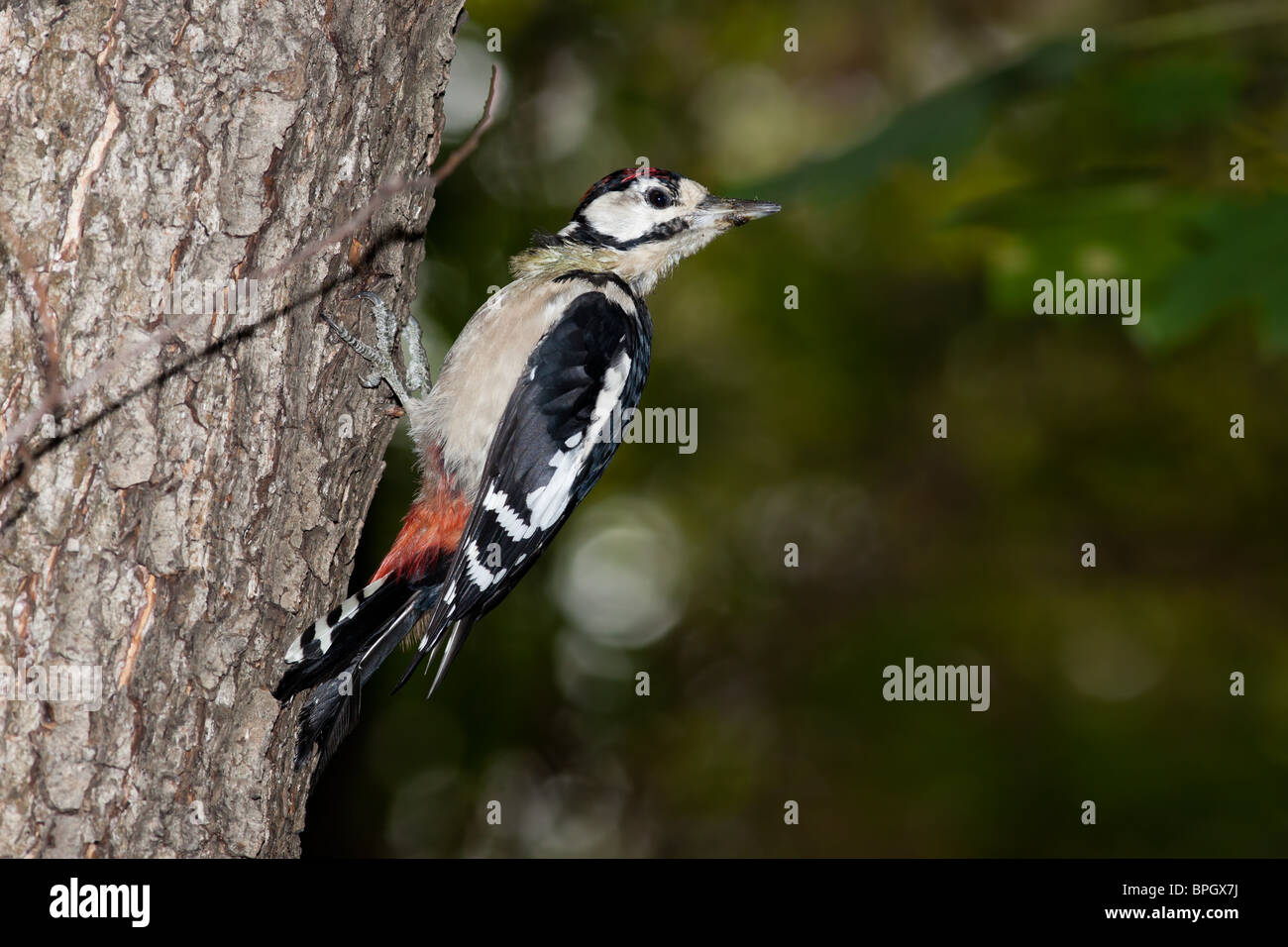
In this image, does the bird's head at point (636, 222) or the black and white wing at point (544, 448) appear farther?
the bird's head at point (636, 222)

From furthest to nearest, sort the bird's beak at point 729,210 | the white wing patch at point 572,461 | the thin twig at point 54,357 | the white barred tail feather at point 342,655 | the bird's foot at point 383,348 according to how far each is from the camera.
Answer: the bird's beak at point 729,210 → the white wing patch at point 572,461 → the bird's foot at point 383,348 → the white barred tail feather at point 342,655 → the thin twig at point 54,357

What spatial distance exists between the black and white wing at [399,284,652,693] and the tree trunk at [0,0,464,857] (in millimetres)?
667

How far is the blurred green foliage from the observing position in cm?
467

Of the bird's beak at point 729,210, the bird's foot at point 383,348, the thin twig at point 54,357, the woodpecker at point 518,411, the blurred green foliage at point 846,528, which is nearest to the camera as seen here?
the thin twig at point 54,357

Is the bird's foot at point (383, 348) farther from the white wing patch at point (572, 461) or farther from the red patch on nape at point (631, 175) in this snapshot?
the red patch on nape at point (631, 175)

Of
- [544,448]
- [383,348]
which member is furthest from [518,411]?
[383,348]

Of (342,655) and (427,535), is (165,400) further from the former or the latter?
(427,535)

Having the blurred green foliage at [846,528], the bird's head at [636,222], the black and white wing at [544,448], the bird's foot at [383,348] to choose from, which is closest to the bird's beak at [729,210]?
the bird's head at [636,222]

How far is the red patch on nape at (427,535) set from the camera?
3049mm

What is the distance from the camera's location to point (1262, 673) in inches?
209

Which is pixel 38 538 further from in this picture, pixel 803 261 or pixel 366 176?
pixel 803 261

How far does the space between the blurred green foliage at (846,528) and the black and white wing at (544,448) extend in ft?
3.73

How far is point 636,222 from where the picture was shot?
143 inches

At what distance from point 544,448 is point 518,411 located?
0.13 m
